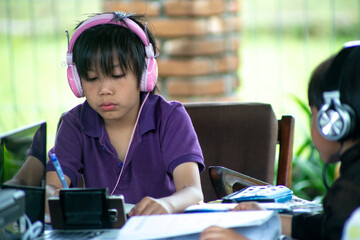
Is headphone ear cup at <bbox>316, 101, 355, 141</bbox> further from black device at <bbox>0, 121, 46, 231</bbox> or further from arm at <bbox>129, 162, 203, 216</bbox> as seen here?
black device at <bbox>0, 121, 46, 231</bbox>

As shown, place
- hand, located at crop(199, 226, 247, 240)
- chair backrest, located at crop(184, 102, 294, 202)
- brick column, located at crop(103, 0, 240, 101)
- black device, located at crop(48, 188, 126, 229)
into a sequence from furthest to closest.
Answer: brick column, located at crop(103, 0, 240, 101)
chair backrest, located at crop(184, 102, 294, 202)
black device, located at crop(48, 188, 126, 229)
hand, located at crop(199, 226, 247, 240)

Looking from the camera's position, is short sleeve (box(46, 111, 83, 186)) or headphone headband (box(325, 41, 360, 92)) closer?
headphone headband (box(325, 41, 360, 92))

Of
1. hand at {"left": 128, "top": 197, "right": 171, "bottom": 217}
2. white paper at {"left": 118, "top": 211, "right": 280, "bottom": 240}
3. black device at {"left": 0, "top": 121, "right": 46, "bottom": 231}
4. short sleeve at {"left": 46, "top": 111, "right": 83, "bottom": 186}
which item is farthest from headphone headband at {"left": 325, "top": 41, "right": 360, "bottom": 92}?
short sleeve at {"left": 46, "top": 111, "right": 83, "bottom": 186}

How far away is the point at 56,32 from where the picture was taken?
317cm

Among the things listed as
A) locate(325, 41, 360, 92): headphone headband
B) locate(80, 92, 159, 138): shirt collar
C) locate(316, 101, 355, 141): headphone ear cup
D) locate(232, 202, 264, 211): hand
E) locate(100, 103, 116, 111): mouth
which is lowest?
locate(232, 202, 264, 211): hand

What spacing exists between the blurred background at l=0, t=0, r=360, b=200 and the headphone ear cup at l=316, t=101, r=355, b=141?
194 cm

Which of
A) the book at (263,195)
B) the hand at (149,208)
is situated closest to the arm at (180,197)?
the hand at (149,208)

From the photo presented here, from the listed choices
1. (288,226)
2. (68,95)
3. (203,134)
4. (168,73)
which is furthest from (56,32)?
(288,226)

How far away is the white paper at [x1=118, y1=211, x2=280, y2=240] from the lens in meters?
0.94

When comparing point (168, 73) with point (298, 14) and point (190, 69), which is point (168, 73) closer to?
point (190, 69)

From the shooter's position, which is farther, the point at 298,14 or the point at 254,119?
the point at 298,14

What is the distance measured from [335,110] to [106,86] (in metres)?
0.62

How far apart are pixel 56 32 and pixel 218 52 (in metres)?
1.00

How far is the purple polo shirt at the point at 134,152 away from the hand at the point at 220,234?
0.54 meters
